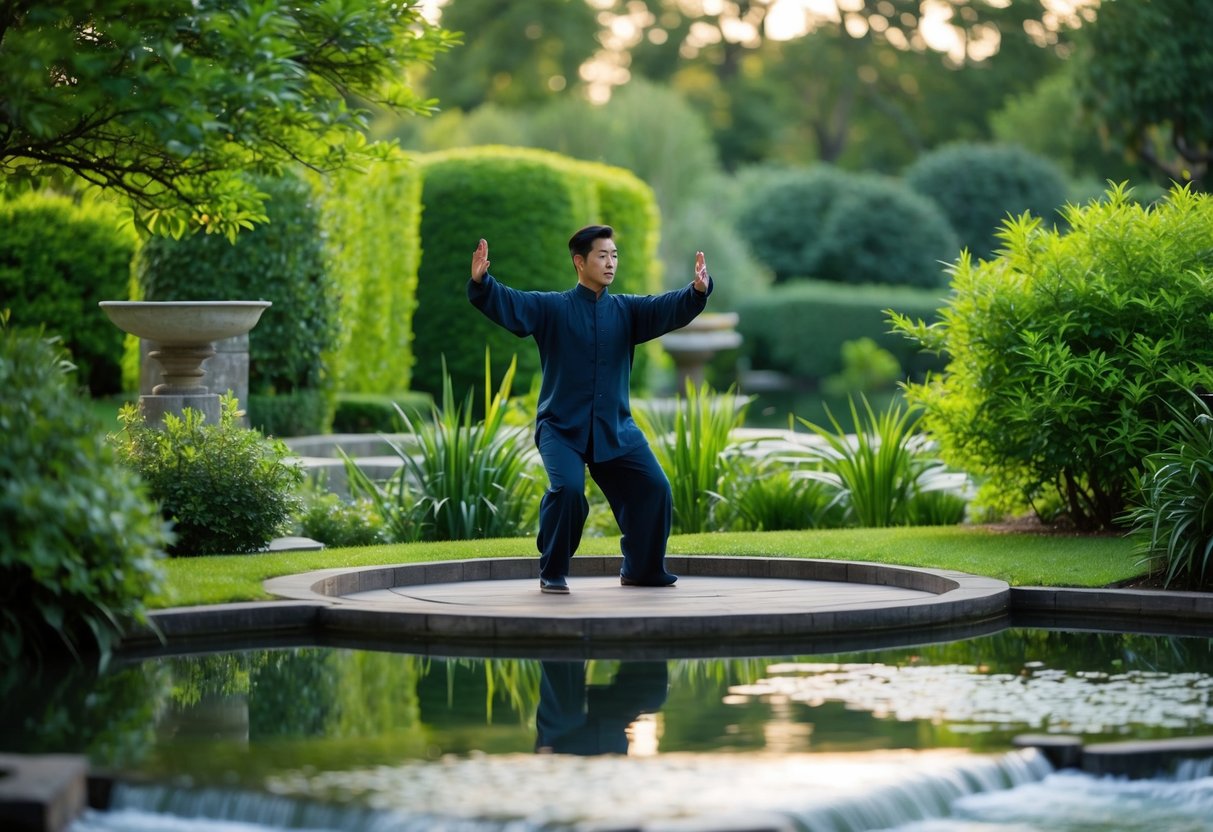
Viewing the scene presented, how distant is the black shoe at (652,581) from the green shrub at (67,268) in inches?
389

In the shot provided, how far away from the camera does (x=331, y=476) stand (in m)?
12.0

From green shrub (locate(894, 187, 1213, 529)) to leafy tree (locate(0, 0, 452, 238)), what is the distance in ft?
11.6

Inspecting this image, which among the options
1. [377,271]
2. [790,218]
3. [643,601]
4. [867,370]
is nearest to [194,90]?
[643,601]

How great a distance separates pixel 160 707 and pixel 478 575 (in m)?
2.95

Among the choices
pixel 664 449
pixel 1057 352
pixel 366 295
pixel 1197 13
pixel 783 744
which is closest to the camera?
pixel 783 744

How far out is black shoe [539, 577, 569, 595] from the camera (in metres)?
7.75

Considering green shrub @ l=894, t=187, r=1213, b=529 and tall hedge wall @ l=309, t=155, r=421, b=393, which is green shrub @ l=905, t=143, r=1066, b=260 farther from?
green shrub @ l=894, t=187, r=1213, b=529

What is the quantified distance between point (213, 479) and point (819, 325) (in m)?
25.4

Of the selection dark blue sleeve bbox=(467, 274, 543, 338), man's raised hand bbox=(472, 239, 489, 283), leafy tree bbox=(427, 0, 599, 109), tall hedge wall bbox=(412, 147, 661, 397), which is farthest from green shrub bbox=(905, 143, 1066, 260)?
man's raised hand bbox=(472, 239, 489, 283)

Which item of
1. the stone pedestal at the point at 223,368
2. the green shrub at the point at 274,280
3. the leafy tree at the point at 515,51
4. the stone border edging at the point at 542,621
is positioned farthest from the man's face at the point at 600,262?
the leafy tree at the point at 515,51

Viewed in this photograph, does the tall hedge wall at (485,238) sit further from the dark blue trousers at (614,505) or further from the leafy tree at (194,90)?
the dark blue trousers at (614,505)

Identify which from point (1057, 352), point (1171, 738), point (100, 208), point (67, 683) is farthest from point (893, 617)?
point (100, 208)

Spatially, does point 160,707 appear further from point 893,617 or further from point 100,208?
point 100,208

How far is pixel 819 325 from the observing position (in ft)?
110
